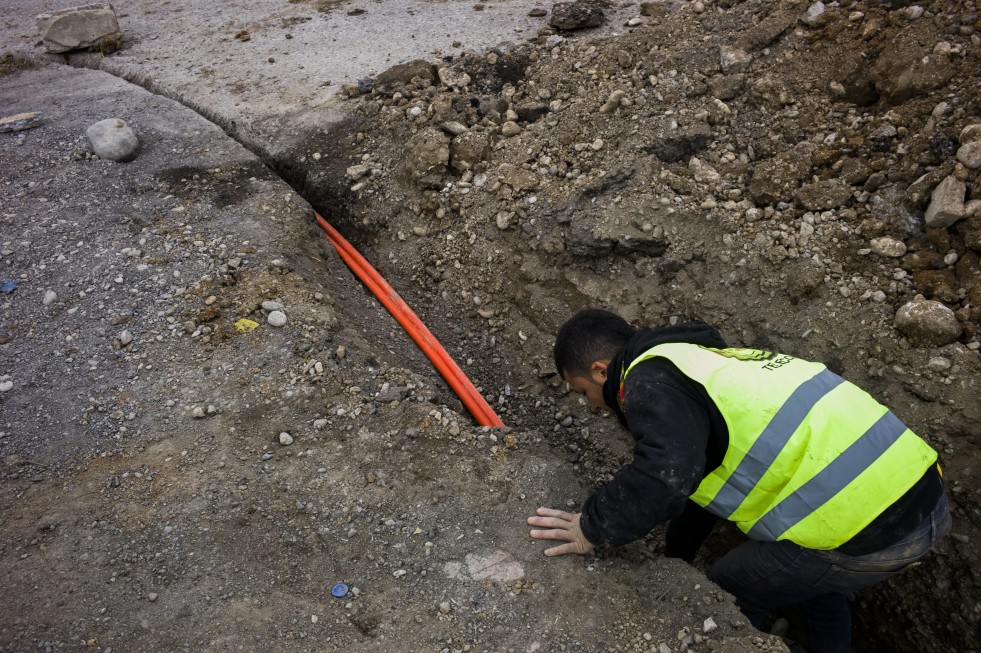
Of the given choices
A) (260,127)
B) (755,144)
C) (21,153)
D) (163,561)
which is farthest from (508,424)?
(21,153)

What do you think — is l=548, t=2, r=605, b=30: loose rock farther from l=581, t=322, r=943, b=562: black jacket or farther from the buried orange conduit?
l=581, t=322, r=943, b=562: black jacket

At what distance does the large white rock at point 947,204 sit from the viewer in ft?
9.65

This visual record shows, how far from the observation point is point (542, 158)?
404cm

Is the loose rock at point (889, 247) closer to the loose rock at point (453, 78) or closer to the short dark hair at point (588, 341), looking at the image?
the short dark hair at point (588, 341)

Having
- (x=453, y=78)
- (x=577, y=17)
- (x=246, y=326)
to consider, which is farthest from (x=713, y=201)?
(x=246, y=326)

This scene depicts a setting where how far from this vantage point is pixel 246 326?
10.9ft

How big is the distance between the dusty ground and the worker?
0.39m

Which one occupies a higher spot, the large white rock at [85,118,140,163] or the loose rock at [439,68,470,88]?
the loose rock at [439,68,470,88]

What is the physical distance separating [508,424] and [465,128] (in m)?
1.98

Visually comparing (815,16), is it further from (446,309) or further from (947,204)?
(446,309)

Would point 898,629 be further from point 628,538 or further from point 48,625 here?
point 48,625

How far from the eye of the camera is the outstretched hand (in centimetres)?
242

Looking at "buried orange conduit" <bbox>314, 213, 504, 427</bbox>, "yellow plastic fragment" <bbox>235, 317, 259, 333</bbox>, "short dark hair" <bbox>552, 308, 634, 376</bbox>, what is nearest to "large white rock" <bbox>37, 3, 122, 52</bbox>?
"buried orange conduit" <bbox>314, 213, 504, 427</bbox>

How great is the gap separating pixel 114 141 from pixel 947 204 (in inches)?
186
